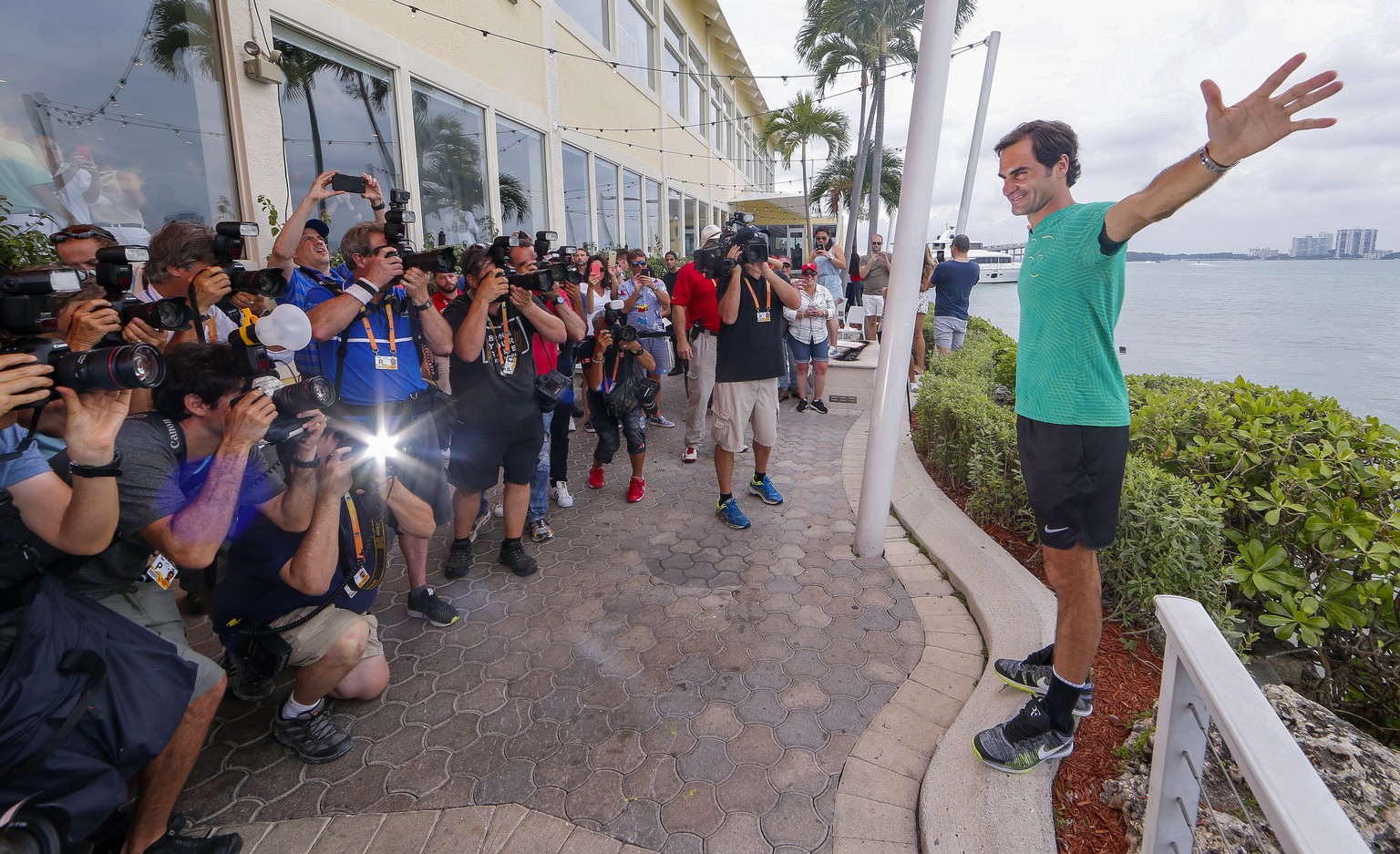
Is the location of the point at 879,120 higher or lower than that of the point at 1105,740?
higher

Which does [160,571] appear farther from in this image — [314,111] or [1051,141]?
[314,111]

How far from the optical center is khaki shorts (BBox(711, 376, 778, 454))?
4535mm

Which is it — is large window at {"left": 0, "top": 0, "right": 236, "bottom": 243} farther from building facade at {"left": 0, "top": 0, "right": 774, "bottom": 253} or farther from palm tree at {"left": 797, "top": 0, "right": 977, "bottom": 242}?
palm tree at {"left": 797, "top": 0, "right": 977, "bottom": 242}

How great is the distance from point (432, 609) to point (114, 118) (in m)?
4.43

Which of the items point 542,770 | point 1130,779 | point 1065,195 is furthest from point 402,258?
point 1130,779

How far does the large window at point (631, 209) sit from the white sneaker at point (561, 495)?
32.3 feet

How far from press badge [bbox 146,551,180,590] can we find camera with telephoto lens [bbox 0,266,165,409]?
0.63 metres

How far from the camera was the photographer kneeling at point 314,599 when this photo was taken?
237 cm

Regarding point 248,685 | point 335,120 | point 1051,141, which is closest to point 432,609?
point 248,685

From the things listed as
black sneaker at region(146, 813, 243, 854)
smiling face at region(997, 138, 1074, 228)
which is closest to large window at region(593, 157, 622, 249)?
smiling face at region(997, 138, 1074, 228)

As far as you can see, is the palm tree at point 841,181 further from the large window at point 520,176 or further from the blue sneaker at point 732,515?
the blue sneaker at point 732,515

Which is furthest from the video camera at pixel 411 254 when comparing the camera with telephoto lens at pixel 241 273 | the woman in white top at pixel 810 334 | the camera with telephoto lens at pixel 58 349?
the woman in white top at pixel 810 334

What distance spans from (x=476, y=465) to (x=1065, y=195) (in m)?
3.19

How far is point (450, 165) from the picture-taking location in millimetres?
8086
